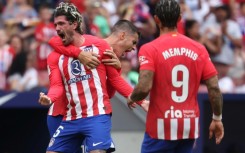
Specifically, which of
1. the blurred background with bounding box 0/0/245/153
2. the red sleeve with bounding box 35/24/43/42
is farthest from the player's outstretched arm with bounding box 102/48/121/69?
the red sleeve with bounding box 35/24/43/42

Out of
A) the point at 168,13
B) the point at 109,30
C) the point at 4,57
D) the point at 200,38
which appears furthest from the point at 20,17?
the point at 168,13

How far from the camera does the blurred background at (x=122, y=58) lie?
11.8m

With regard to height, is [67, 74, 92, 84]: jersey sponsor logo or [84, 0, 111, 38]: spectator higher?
[84, 0, 111, 38]: spectator

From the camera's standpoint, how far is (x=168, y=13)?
8.16 m

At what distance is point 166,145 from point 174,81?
0.60 meters

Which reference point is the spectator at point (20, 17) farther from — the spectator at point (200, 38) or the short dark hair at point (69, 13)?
the short dark hair at point (69, 13)

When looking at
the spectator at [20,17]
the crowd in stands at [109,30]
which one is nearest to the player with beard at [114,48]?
the crowd in stands at [109,30]

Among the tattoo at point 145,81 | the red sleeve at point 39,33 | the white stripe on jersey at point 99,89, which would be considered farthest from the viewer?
the red sleeve at point 39,33

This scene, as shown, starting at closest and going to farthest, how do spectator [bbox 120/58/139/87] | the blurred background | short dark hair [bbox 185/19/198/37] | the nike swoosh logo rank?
the nike swoosh logo → the blurred background → spectator [bbox 120/58/139/87] → short dark hair [bbox 185/19/198/37]

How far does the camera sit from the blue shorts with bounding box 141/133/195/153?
26.9 ft

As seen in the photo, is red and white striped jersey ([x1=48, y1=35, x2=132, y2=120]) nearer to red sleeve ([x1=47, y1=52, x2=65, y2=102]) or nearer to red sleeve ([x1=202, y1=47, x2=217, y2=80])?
red sleeve ([x1=47, y1=52, x2=65, y2=102])

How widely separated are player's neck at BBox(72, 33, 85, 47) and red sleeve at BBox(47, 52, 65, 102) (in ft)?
0.72

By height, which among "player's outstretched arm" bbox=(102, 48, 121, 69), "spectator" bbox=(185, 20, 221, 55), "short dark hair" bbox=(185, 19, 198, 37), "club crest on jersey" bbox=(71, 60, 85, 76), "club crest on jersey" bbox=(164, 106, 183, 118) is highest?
"short dark hair" bbox=(185, 19, 198, 37)

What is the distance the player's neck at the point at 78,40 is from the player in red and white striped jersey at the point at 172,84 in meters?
1.14
